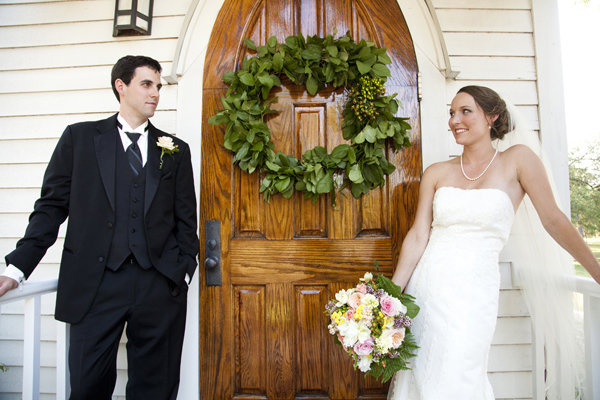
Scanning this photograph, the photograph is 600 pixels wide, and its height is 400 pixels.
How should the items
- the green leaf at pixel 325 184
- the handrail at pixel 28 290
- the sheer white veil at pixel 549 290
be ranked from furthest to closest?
1. the green leaf at pixel 325 184
2. the sheer white veil at pixel 549 290
3. the handrail at pixel 28 290

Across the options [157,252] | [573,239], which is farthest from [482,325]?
[157,252]

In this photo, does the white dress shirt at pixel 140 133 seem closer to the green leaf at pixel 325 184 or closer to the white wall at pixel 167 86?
the white wall at pixel 167 86

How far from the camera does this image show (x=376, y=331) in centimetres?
145

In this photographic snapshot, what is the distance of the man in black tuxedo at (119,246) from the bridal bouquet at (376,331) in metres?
0.82

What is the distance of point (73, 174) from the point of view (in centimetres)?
166

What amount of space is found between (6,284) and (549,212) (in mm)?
2254

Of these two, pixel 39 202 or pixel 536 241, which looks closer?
pixel 39 202

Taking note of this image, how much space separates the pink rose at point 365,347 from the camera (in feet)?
4.69

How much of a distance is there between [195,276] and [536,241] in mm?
1823

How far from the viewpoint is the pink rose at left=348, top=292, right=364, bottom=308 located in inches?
59.7

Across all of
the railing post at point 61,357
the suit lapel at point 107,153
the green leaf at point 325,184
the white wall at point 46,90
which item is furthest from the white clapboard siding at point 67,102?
the railing post at point 61,357

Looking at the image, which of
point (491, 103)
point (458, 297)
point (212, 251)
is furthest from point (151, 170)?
point (491, 103)

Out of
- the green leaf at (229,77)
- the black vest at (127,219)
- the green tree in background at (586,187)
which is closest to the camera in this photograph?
the black vest at (127,219)

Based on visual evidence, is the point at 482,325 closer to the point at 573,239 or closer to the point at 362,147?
the point at 573,239
